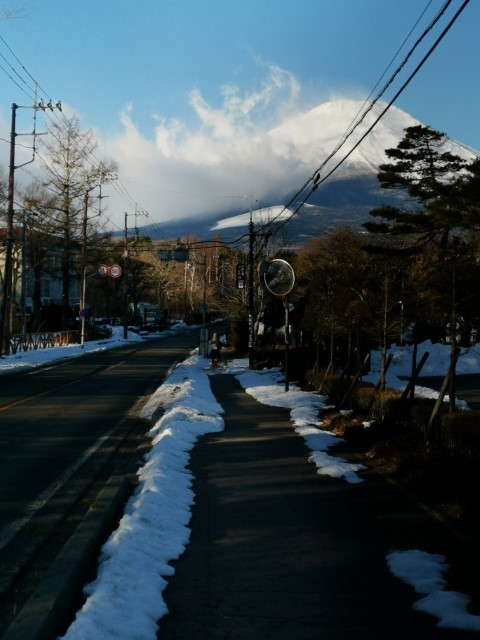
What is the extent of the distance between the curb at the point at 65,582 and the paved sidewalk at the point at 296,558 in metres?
0.68

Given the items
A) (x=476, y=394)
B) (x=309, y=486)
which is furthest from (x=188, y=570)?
(x=476, y=394)

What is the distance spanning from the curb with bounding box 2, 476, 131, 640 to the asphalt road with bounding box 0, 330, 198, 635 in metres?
0.21

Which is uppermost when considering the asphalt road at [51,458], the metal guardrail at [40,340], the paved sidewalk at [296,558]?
the paved sidewalk at [296,558]

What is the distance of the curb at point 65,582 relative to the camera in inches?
172

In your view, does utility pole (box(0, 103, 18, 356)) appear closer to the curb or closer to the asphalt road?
the asphalt road

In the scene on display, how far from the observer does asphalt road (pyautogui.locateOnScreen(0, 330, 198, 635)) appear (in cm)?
635

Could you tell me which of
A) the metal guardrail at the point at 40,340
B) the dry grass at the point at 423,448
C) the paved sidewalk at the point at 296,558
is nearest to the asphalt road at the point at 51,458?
the paved sidewalk at the point at 296,558

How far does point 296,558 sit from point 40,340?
48.7 metres

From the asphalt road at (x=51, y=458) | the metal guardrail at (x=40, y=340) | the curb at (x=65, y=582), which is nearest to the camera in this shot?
the curb at (x=65, y=582)

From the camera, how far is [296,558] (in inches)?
241

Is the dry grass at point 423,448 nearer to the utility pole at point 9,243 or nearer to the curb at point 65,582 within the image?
the curb at point 65,582

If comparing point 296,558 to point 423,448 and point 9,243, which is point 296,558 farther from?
point 9,243

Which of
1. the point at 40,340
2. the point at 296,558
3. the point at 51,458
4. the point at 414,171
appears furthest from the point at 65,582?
the point at 40,340

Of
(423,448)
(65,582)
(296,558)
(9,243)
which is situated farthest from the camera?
(9,243)
